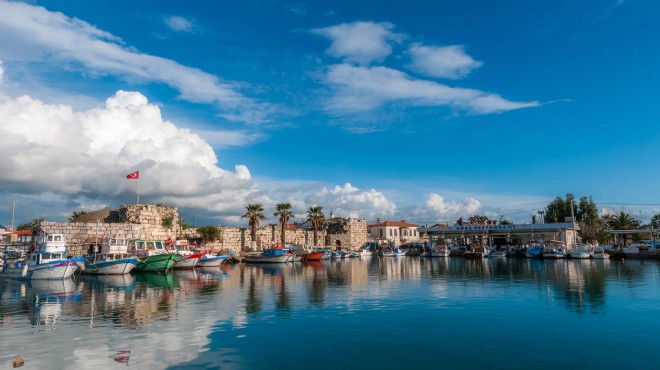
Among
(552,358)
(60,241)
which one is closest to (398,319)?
(552,358)

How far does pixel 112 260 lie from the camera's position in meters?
36.1

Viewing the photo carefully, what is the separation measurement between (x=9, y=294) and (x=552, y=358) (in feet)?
93.5

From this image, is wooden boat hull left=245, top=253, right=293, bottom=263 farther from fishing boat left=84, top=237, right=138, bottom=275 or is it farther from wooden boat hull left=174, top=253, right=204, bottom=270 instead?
fishing boat left=84, top=237, right=138, bottom=275

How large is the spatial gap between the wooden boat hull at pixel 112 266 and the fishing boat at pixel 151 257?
1.67 meters

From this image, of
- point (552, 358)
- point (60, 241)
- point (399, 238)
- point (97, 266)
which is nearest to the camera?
point (552, 358)

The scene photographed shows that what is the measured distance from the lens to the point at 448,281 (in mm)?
30141

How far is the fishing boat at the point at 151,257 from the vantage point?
38.5 meters

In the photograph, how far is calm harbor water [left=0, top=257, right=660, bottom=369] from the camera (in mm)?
11375

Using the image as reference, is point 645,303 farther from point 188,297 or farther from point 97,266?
point 97,266

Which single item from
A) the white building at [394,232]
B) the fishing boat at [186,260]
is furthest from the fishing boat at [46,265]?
the white building at [394,232]

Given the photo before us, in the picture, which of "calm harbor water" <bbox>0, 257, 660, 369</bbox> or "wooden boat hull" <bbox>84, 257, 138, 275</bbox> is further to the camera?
"wooden boat hull" <bbox>84, 257, 138, 275</bbox>

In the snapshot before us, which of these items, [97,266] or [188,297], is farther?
[97,266]

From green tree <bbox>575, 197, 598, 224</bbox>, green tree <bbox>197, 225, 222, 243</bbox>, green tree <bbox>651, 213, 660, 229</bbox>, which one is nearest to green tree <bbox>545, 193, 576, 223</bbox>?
green tree <bbox>575, 197, 598, 224</bbox>

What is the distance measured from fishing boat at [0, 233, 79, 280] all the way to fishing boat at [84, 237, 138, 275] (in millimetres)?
3435
